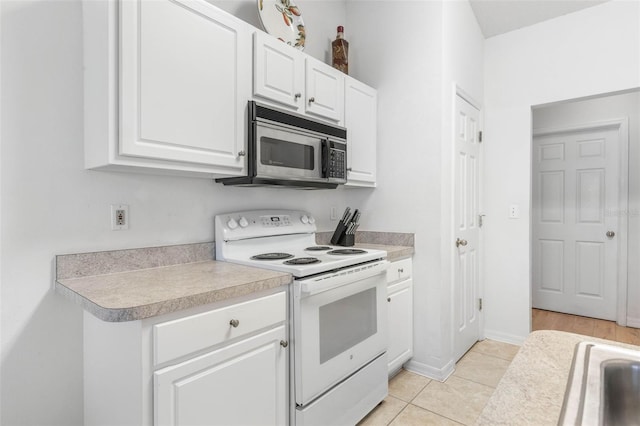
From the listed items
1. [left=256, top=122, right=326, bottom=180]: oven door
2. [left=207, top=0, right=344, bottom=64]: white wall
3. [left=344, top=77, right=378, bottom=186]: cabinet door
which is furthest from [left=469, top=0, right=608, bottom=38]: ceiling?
[left=256, top=122, right=326, bottom=180]: oven door

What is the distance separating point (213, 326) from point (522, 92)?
9.80 feet

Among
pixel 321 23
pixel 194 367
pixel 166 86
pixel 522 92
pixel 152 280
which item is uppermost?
pixel 321 23

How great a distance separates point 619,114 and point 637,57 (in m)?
1.25

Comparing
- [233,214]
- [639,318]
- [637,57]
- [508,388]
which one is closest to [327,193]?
[233,214]

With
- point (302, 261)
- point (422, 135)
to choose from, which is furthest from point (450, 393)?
point (422, 135)

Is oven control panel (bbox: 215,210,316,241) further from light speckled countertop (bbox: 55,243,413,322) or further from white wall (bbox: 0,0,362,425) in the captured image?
white wall (bbox: 0,0,362,425)

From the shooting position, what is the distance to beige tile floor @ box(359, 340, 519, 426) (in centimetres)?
190

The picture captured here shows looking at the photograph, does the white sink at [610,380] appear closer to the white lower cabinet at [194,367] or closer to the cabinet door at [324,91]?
the white lower cabinet at [194,367]

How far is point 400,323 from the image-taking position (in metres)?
2.30

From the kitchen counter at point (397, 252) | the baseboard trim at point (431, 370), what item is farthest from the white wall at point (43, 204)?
the baseboard trim at point (431, 370)

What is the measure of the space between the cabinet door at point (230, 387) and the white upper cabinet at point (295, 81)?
1177 millimetres

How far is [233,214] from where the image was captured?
1.95 m

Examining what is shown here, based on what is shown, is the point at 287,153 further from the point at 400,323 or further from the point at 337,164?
the point at 400,323

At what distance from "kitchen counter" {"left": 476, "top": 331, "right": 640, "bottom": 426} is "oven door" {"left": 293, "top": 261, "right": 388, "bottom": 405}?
0.88m
